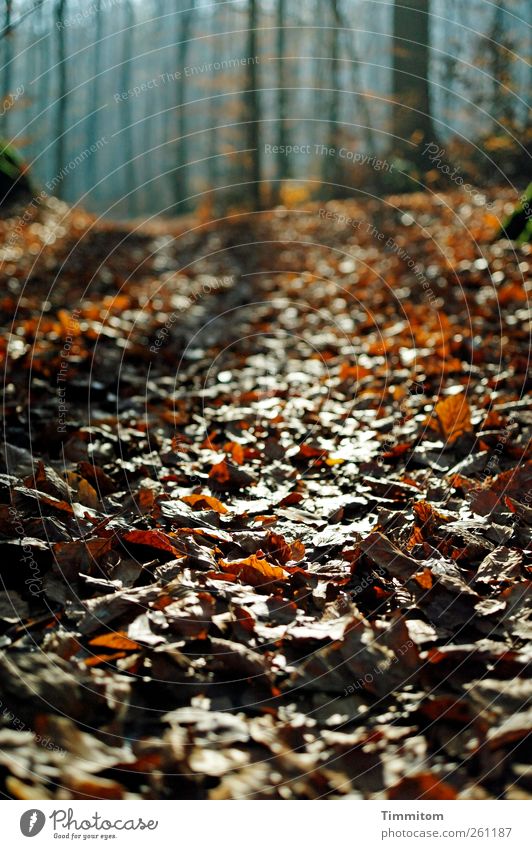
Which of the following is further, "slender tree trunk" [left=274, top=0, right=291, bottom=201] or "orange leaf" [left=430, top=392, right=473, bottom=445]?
"slender tree trunk" [left=274, top=0, right=291, bottom=201]

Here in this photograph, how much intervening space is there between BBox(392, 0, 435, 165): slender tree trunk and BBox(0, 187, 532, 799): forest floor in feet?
27.1

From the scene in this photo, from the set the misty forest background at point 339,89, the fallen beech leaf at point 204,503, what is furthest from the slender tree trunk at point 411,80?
the fallen beech leaf at point 204,503

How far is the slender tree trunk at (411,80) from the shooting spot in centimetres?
1200

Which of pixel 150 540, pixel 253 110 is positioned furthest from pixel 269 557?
pixel 253 110

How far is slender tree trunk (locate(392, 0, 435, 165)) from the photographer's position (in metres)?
12.0

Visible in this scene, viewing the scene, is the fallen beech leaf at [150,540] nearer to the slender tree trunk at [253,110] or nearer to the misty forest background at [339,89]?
the misty forest background at [339,89]

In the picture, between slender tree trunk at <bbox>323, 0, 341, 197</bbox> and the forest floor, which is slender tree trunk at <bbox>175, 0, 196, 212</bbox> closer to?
slender tree trunk at <bbox>323, 0, 341, 197</bbox>

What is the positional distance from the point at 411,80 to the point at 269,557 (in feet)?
43.3

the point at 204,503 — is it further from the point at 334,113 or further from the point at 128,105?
the point at 128,105

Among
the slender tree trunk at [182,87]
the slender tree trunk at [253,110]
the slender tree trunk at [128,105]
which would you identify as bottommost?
the slender tree trunk at [253,110]

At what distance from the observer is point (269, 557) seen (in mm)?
2270

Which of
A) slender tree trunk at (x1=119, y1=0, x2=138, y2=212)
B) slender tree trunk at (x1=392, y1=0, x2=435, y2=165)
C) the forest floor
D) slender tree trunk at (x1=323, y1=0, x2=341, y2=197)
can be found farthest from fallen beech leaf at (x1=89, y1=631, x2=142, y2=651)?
slender tree trunk at (x1=119, y1=0, x2=138, y2=212)

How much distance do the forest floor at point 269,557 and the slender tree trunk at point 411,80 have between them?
826cm

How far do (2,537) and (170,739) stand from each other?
99cm
